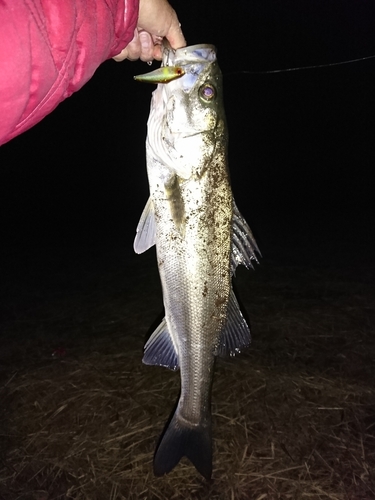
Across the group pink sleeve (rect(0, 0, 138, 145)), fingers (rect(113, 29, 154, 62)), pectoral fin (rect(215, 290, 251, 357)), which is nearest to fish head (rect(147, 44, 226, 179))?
fingers (rect(113, 29, 154, 62))

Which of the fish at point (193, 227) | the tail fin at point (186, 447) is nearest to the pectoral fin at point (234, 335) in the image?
the fish at point (193, 227)

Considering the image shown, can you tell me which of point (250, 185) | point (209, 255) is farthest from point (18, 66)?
point (250, 185)

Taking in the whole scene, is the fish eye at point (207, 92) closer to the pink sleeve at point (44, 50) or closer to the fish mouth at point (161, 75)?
the fish mouth at point (161, 75)

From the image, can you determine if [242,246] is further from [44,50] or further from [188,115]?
[44,50]

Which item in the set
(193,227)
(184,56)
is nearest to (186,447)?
(193,227)

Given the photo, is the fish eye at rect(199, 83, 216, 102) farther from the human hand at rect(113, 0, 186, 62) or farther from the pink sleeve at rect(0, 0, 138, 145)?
the pink sleeve at rect(0, 0, 138, 145)

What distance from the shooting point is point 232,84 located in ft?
85.8

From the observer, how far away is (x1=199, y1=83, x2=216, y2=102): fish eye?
212 cm

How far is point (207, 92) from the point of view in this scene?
212cm

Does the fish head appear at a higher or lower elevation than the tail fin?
higher

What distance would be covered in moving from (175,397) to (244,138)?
23.9 metres

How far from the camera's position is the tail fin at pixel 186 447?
253cm

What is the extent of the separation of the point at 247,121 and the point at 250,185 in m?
6.31

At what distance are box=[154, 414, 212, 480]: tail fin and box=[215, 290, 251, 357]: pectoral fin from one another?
49 centimetres
